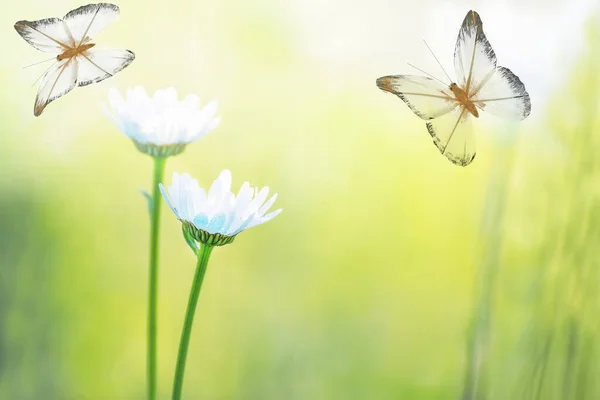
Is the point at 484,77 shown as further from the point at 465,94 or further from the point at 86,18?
the point at 86,18

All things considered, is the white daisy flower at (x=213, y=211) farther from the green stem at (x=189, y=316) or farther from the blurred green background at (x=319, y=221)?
the blurred green background at (x=319, y=221)

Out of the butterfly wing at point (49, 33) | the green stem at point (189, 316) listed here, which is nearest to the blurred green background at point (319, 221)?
the butterfly wing at point (49, 33)

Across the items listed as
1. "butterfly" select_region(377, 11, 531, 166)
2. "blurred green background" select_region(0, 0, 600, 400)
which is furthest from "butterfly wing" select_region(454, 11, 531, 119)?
"blurred green background" select_region(0, 0, 600, 400)

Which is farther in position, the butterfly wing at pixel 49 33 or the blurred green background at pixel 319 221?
the blurred green background at pixel 319 221

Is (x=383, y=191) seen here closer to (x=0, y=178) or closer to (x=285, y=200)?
(x=285, y=200)

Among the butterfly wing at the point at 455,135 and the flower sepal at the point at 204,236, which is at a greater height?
the butterfly wing at the point at 455,135

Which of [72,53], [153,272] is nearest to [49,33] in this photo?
[72,53]

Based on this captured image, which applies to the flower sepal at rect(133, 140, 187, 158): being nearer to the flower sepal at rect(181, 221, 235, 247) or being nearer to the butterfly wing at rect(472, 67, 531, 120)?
the flower sepal at rect(181, 221, 235, 247)
